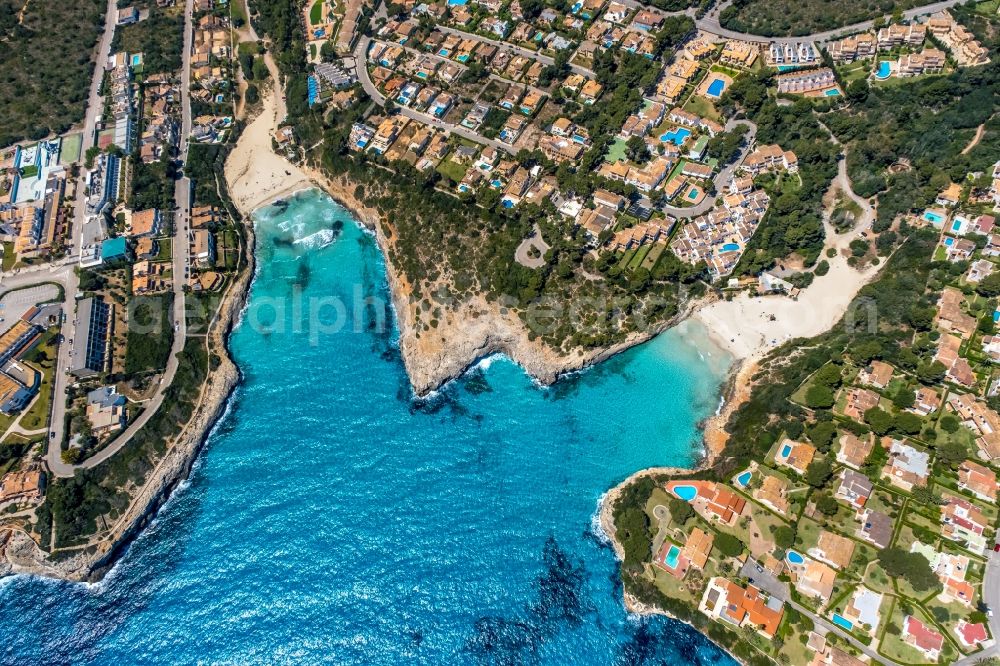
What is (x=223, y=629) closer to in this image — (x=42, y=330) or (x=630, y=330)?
(x=42, y=330)

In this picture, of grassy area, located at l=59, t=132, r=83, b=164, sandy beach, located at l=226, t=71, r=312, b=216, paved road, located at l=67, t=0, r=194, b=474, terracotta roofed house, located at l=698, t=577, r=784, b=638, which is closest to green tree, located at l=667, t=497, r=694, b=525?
terracotta roofed house, located at l=698, t=577, r=784, b=638

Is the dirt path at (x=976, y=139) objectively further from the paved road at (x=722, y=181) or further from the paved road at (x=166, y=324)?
the paved road at (x=166, y=324)

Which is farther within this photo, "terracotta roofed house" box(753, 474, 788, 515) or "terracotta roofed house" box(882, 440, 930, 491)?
"terracotta roofed house" box(753, 474, 788, 515)

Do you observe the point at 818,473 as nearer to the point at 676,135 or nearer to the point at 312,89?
the point at 676,135

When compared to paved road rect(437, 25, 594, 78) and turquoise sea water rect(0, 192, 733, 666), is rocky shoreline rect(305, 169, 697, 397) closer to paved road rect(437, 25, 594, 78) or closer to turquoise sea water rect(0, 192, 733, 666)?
turquoise sea water rect(0, 192, 733, 666)

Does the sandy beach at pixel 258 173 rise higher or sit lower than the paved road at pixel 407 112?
lower

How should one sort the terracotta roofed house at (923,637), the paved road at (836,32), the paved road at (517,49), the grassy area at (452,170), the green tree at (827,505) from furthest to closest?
the paved road at (517,49), the paved road at (836,32), the grassy area at (452,170), the green tree at (827,505), the terracotta roofed house at (923,637)

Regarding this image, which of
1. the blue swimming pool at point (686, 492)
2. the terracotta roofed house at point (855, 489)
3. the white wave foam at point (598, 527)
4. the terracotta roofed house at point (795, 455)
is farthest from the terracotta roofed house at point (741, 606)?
the terracotta roofed house at point (795, 455)
